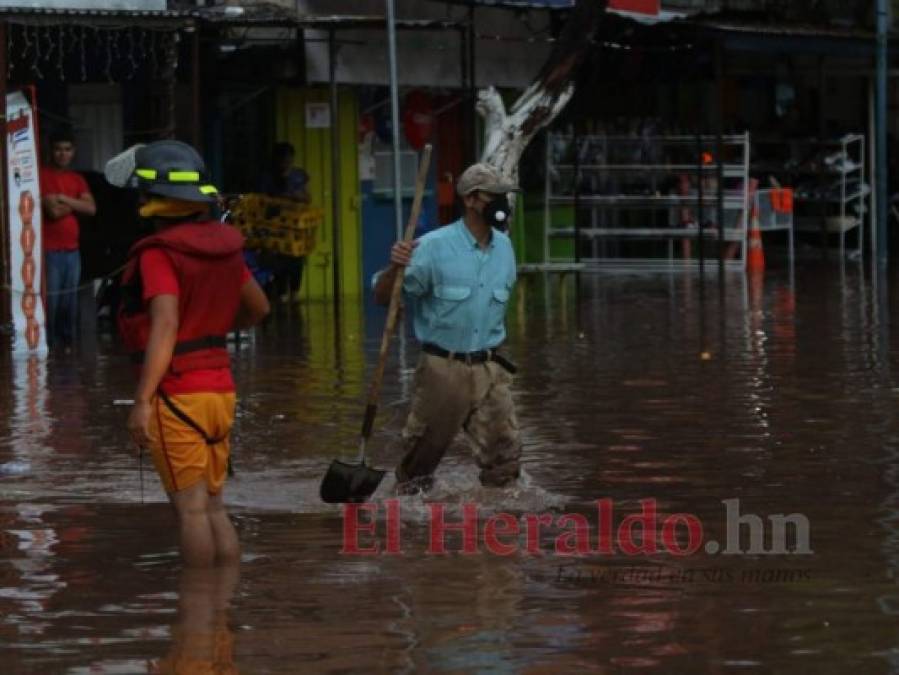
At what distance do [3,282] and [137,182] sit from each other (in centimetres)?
1104

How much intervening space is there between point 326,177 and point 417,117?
2.20 meters

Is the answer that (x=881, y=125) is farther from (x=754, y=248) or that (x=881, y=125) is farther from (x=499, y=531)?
(x=499, y=531)

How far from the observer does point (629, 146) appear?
96.2ft

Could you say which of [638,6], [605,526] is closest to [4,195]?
[605,526]

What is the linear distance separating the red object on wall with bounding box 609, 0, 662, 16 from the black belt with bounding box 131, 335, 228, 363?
811 inches

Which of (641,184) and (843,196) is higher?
(641,184)

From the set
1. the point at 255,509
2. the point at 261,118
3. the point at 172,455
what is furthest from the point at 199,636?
the point at 261,118

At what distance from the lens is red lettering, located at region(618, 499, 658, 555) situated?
924 cm

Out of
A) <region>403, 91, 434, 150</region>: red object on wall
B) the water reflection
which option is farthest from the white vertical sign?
the water reflection

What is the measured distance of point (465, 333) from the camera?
10352mm

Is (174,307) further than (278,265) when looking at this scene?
No

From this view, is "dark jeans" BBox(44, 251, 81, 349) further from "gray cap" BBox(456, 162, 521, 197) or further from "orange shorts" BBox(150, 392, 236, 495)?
"orange shorts" BBox(150, 392, 236, 495)

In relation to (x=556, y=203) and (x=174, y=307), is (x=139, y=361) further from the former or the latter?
(x=556, y=203)

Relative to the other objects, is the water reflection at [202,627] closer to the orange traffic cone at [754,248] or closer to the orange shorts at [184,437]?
the orange shorts at [184,437]
